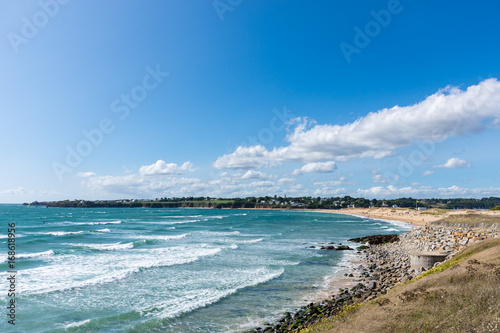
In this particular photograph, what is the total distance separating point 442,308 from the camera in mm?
9430

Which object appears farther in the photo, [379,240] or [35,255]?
[379,240]

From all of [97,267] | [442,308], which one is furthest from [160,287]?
[442,308]

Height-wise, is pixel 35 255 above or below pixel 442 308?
below

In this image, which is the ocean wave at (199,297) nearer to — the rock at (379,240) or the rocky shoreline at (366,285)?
the rocky shoreline at (366,285)

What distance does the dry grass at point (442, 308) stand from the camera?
861 centimetres

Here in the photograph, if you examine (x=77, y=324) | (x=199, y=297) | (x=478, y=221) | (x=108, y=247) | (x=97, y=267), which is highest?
(x=478, y=221)

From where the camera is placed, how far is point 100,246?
40.1m

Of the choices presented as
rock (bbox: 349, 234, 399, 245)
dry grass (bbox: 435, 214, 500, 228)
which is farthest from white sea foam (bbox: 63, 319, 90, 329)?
rock (bbox: 349, 234, 399, 245)

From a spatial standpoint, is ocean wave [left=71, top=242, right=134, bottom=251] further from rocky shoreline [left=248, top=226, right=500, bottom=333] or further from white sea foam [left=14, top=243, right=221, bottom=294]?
rocky shoreline [left=248, top=226, right=500, bottom=333]

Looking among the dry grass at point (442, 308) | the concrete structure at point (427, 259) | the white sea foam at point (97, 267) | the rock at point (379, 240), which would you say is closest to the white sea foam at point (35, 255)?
the white sea foam at point (97, 267)

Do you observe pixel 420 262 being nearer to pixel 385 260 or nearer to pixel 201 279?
pixel 385 260

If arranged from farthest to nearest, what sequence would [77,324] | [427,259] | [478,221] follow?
[478,221] < [427,259] < [77,324]

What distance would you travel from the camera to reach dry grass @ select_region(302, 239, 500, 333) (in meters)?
8.61

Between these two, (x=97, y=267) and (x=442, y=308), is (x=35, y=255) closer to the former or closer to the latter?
(x=97, y=267)
